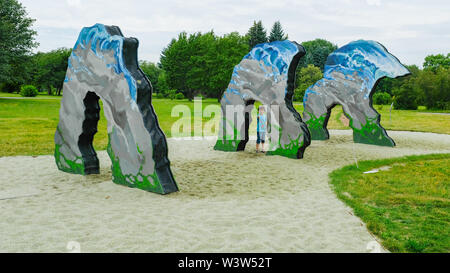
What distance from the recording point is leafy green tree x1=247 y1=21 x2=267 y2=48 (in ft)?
180

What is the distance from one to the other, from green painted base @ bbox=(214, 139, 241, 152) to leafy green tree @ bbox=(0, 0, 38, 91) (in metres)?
28.9

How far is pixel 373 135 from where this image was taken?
47.3ft

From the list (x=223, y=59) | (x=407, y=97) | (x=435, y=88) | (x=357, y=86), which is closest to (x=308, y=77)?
(x=223, y=59)

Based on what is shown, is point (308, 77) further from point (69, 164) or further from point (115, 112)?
point (115, 112)

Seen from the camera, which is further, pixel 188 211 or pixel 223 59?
pixel 223 59

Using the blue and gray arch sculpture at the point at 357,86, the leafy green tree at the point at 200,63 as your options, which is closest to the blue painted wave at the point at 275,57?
the blue and gray arch sculpture at the point at 357,86

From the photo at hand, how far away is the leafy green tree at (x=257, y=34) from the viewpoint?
180 feet

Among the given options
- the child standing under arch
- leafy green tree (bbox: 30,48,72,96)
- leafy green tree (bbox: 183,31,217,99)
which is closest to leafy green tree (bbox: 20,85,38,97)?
leafy green tree (bbox: 30,48,72,96)

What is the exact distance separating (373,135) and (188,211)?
1038cm

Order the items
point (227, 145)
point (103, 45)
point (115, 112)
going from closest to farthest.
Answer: point (115, 112), point (103, 45), point (227, 145)

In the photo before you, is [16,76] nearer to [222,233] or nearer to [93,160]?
[93,160]

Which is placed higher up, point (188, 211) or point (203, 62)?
point (203, 62)

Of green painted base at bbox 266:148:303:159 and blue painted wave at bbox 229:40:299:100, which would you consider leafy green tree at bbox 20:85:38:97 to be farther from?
green painted base at bbox 266:148:303:159

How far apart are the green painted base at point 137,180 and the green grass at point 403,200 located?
3.61 m
